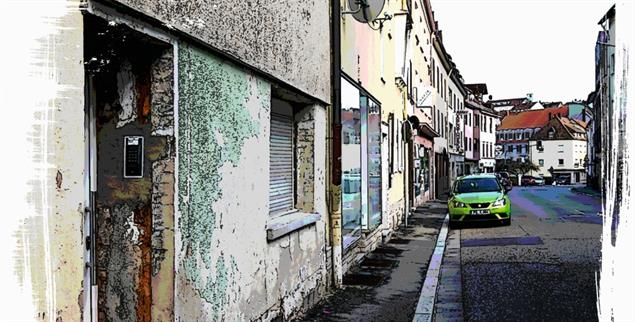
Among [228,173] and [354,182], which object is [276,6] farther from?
[354,182]

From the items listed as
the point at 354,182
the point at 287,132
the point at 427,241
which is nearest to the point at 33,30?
the point at 287,132

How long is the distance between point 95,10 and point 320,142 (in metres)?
5.85

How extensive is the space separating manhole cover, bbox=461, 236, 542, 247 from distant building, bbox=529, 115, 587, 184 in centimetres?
9451

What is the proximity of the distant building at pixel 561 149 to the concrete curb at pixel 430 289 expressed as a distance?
321 feet

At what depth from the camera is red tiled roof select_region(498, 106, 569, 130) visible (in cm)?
11519

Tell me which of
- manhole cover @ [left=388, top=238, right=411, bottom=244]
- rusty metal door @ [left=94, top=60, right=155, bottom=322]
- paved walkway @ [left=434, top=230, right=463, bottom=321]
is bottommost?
paved walkway @ [left=434, top=230, right=463, bottom=321]

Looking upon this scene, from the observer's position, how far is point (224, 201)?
5312mm

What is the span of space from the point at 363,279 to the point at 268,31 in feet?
17.1

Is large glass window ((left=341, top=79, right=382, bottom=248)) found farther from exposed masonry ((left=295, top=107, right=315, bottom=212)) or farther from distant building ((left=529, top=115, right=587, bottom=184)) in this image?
distant building ((left=529, top=115, right=587, bottom=184))

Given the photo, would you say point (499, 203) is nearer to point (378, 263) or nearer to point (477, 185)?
point (477, 185)

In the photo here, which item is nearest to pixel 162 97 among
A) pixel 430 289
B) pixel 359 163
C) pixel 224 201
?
pixel 224 201

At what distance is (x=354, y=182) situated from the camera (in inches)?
480

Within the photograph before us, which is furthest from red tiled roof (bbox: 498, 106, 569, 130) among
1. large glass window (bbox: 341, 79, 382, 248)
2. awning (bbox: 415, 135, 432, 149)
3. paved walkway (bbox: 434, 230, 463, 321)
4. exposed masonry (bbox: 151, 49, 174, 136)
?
exposed masonry (bbox: 151, 49, 174, 136)

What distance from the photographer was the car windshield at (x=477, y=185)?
22.3 meters
